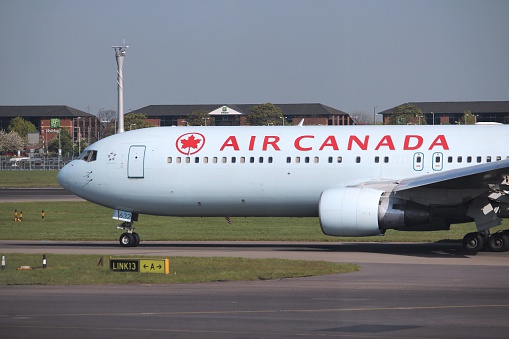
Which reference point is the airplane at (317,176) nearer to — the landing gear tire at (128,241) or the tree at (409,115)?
the landing gear tire at (128,241)

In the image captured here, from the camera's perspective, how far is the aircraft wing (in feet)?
86.3

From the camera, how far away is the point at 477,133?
2997cm

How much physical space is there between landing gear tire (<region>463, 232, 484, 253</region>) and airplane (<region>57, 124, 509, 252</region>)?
32 millimetres

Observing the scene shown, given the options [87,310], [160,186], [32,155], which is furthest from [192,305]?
[32,155]

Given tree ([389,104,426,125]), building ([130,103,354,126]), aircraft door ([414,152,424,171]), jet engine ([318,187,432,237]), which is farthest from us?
building ([130,103,354,126])

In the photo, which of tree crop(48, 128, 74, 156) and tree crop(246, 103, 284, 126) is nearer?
tree crop(246, 103, 284, 126)

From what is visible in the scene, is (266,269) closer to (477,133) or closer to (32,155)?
(477,133)

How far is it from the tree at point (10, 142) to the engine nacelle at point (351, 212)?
434 ft

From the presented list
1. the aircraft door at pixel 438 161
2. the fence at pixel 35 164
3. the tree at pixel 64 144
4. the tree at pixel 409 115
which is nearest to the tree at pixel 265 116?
the tree at pixel 409 115

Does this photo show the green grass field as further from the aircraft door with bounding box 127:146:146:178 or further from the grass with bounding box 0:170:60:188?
the grass with bounding box 0:170:60:188

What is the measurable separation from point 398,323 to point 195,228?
82.9ft

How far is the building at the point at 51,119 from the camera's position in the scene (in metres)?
174

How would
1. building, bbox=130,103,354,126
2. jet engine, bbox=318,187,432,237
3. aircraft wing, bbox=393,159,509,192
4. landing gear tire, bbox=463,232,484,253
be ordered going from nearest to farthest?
aircraft wing, bbox=393,159,509,192 < jet engine, bbox=318,187,432,237 < landing gear tire, bbox=463,232,484,253 < building, bbox=130,103,354,126

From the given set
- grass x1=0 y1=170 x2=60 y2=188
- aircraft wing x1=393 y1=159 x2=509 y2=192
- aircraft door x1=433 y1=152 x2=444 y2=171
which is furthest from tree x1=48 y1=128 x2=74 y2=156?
aircraft wing x1=393 y1=159 x2=509 y2=192
